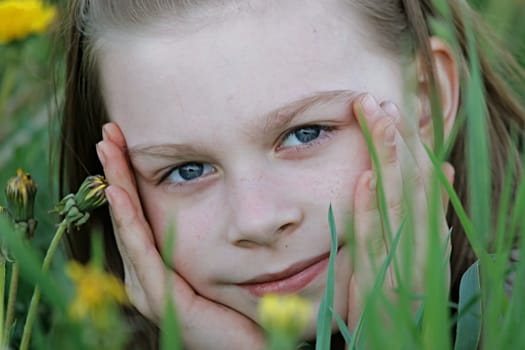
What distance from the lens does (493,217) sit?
1.90m

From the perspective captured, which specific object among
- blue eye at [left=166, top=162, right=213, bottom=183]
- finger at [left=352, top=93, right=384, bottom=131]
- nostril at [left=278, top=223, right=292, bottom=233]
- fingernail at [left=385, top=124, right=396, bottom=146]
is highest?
finger at [left=352, top=93, right=384, bottom=131]

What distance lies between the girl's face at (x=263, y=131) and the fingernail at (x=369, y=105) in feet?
0.09

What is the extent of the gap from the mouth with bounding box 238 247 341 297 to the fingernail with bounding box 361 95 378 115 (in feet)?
0.69

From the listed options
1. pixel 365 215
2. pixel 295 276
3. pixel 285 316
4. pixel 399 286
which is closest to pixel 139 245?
pixel 295 276

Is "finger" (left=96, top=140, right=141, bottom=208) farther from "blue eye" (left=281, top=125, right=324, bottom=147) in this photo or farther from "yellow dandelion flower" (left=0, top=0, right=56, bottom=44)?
"yellow dandelion flower" (left=0, top=0, right=56, bottom=44)

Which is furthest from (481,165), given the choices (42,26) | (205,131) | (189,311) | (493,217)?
(42,26)

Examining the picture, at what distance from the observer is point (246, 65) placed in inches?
57.7

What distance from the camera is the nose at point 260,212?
1.42 meters

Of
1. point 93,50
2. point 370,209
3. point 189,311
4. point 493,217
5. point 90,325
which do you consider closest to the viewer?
point 90,325

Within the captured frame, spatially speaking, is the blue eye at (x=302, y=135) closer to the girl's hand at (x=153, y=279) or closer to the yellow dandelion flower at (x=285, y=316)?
the girl's hand at (x=153, y=279)

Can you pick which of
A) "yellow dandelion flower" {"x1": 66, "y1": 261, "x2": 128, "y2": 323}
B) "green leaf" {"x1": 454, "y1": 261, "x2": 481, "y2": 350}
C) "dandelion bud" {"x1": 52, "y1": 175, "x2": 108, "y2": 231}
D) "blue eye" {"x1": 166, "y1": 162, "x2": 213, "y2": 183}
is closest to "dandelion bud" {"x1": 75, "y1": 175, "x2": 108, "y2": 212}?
"dandelion bud" {"x1": 52, "y1": 175, "x2": 108, "y2": 231}

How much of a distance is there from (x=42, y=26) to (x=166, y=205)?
0.64 m

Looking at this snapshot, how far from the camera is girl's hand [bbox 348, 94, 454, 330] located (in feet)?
4.73

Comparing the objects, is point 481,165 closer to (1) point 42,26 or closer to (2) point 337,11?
(2) point 337,11
